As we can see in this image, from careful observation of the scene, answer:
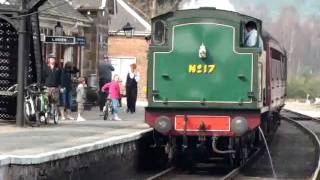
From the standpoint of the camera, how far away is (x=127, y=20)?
4641 cm

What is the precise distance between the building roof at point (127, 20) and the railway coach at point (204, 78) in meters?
29.7

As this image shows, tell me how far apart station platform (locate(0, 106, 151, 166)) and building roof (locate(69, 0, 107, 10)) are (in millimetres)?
10409

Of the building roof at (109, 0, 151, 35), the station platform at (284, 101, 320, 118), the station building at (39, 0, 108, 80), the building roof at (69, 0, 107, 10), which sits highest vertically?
the building roof at (109, 0, 151, 35)

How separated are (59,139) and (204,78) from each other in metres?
3.24

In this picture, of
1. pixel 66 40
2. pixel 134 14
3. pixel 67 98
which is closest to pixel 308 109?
pixel 134 14

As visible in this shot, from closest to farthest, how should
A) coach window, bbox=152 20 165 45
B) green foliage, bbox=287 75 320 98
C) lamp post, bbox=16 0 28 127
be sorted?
coach window, bbox=152 20 165 45
lamp post, bbox=16 0 28 127
green foliage, bbox=287 75 320 98

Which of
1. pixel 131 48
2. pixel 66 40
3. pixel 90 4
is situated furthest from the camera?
pixel 131 48

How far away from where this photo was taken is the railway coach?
14.8 metres

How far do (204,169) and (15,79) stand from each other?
19.0ft

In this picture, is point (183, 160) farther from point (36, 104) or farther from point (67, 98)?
point (67, 98)

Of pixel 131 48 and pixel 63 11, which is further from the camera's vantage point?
pixel 131 48

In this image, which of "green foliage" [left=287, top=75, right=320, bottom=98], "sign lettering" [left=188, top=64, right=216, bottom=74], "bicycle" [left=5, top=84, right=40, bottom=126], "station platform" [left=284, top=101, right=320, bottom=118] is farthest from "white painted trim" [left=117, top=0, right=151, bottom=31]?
"green foliage" [left=287, top=75, right=320, bottom=98]

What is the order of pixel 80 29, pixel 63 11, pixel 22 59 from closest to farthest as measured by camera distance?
pixel 22 59
pixel 63 11
pixel 80 29

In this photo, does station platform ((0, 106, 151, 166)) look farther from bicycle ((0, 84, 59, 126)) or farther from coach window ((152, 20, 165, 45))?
coach window ((152, 20, 165, 45))
